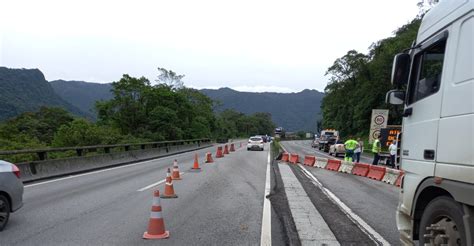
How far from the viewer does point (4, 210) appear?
23.7ft

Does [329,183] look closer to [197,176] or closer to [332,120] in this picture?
[197,176]

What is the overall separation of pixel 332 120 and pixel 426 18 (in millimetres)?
104836

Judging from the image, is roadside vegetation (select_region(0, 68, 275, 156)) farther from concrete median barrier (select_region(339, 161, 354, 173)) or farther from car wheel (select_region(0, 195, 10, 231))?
car wheel (select_region(0, 195, 10, 231))

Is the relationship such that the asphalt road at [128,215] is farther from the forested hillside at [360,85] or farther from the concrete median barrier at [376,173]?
the forested hillside at [360,85]

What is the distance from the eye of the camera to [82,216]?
836 centimetres

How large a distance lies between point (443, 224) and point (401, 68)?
1.91 metres

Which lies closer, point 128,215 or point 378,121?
point 128,215

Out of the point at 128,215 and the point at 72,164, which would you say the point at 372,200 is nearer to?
the point at 128,215

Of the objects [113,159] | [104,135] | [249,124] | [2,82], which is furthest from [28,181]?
[249,124]

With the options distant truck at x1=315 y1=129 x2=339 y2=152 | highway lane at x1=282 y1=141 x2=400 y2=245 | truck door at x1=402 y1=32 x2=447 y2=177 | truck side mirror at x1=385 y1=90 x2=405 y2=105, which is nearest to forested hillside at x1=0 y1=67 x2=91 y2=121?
distant truck at x1=315 y1=129 x2=339 y2=152

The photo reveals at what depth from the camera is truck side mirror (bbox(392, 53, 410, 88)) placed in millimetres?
5195

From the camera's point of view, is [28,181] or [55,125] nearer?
[28,181]

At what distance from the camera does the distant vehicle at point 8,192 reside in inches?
282

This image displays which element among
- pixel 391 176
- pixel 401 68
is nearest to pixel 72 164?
pixel 391 176
